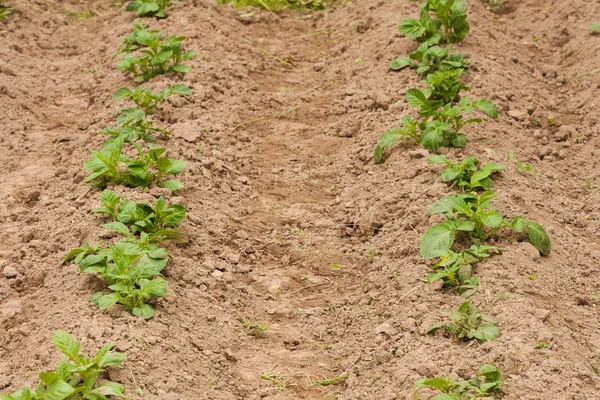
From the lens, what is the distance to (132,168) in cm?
536

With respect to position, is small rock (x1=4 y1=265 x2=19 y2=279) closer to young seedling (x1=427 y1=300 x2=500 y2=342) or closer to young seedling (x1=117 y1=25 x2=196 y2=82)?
young seedling (x1=117 y1=25 x2=196 y2=82)

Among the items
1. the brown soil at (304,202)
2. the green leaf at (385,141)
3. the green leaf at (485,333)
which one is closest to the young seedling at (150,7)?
Result: the brown soil at (304,202)

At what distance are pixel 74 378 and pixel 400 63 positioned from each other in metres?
3.73

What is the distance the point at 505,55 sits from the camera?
705 cm

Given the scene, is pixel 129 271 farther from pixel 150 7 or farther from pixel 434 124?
pixel 150 7

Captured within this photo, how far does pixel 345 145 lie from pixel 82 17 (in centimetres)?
341

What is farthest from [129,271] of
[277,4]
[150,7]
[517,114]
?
[277,4]

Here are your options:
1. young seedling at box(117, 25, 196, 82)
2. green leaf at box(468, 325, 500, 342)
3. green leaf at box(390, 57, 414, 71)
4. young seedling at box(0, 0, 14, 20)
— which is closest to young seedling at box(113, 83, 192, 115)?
young seedling at box(117, 25, 196, 82)

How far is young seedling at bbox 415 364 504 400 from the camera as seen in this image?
3.87m

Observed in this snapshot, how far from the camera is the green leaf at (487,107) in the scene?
582 cm

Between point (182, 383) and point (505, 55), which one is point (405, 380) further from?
point (505, 55)

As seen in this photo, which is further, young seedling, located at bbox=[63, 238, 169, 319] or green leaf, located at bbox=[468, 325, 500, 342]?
young seedling, located at bbox=[63, 238, 169, 319]

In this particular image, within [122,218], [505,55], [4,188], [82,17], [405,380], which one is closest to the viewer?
[405,380]

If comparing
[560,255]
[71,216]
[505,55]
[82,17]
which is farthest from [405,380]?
[82,17]
